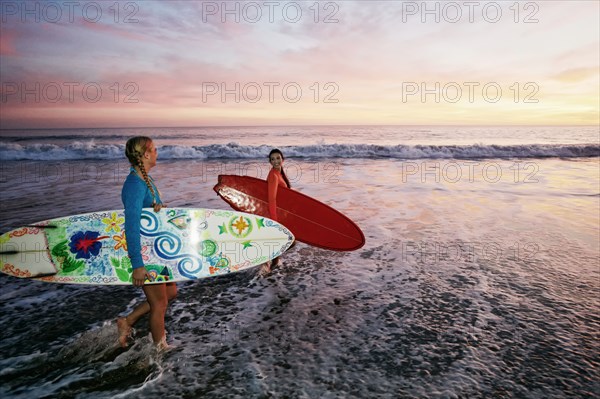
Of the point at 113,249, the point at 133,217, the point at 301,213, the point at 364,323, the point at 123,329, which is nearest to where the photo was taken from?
the point at 133,217

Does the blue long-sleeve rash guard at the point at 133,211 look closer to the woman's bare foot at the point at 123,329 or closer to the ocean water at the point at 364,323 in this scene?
the woman's bare foot at the point at 123,329

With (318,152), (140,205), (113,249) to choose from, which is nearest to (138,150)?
(140,205)

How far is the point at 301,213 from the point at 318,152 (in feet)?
57.9

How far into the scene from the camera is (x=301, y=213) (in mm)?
5898

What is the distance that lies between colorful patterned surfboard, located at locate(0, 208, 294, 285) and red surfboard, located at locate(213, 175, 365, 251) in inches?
77.6

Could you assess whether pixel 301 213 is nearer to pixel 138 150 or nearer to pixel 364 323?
pixel 364 323

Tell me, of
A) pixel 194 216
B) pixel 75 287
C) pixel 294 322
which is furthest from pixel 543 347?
pixel 75 287

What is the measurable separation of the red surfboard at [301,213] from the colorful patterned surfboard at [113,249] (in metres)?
1.97

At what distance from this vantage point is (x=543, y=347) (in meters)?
3.30

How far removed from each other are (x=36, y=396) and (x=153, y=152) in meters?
2.07

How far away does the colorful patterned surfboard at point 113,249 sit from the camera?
3475 mm

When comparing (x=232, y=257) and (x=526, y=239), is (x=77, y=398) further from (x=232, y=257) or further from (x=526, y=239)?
(x=526, y=239)

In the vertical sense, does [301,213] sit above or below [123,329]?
above

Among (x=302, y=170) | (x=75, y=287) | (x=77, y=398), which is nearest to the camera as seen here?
(x=77, y=398)
